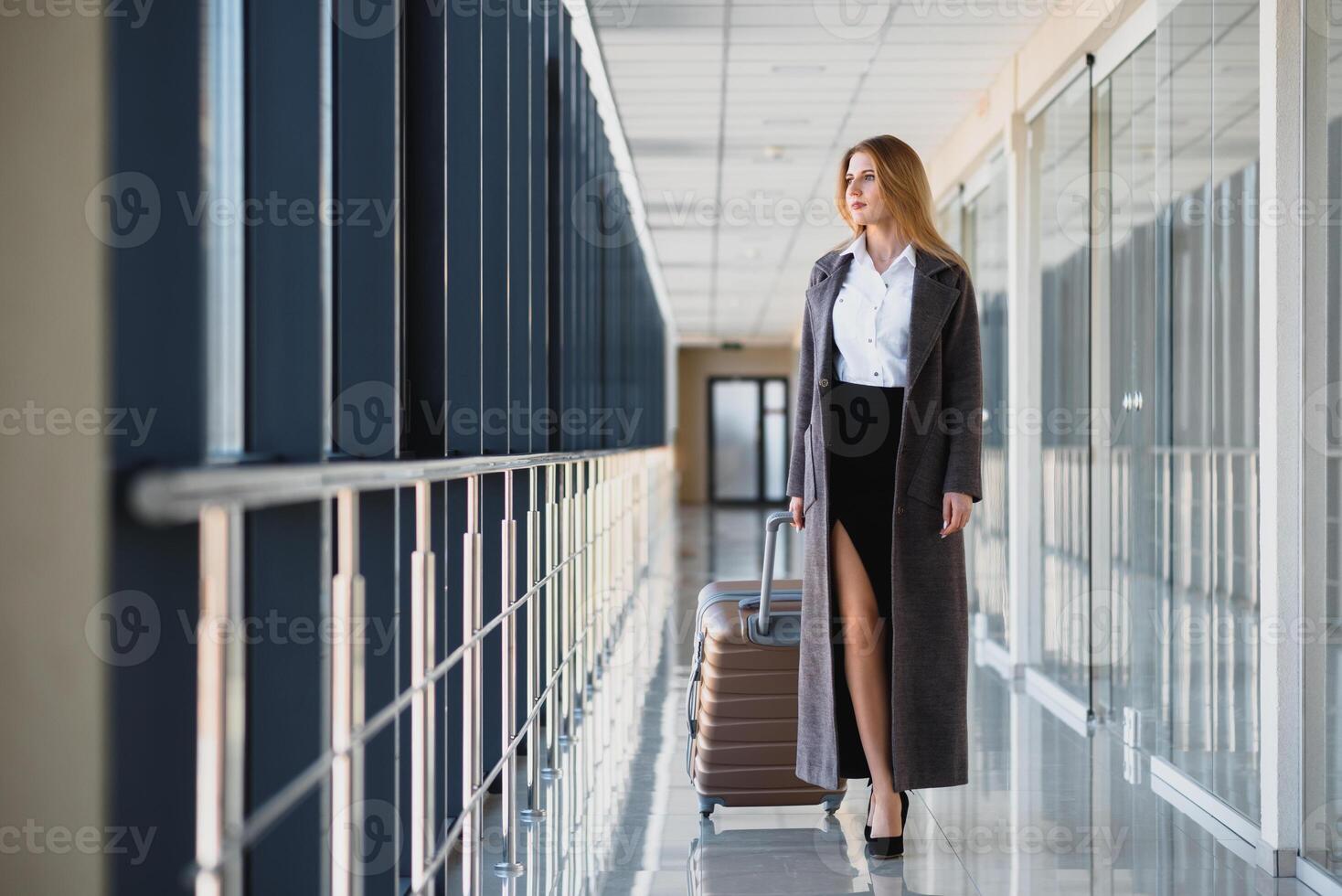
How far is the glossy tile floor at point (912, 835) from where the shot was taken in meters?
2.74

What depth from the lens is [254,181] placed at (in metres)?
Answer: 1.75

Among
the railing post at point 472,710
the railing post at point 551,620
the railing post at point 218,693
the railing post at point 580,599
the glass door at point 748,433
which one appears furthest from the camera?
the glass door at point 748,433

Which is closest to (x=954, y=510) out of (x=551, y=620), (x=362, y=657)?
(x=551, y=620)

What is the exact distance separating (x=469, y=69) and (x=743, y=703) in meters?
1.68

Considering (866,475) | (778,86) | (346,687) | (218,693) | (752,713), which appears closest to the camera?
(218,693)

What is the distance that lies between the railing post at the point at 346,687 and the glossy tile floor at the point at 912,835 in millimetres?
984

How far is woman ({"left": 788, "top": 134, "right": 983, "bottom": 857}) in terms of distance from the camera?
284 cm

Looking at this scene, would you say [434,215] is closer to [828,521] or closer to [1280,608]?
[828,521]

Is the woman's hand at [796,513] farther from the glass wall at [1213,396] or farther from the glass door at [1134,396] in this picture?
the glass door at [1134,396]

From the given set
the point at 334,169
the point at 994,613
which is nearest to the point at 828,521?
the point at 334,169

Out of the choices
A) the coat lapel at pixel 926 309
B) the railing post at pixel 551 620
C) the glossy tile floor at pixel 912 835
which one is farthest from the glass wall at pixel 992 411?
the coat lapel at pixel 926 309

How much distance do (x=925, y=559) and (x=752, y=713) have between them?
0.64m

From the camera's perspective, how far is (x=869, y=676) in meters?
2.88

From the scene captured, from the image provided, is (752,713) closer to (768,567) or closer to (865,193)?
(768,567)
